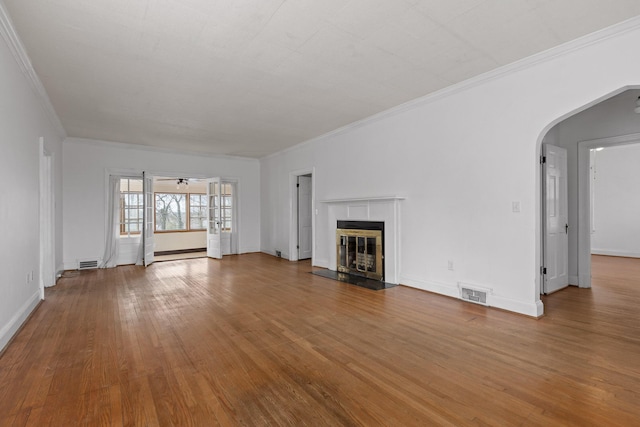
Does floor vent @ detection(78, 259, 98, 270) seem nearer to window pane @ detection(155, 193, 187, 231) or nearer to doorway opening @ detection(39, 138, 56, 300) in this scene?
doorway opening @ detection(39, 138, 56, 300)

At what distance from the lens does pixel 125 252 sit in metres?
7.18

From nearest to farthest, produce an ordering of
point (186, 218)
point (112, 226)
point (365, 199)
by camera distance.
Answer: point (365, 199), point (112, 226), point (186, 218)

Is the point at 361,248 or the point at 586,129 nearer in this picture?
the point at 586,129

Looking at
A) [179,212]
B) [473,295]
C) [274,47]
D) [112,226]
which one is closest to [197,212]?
[179,212]

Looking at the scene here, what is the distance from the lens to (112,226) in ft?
22.8

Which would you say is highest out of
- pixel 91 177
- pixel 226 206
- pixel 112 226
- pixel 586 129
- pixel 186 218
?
pixel 586 129

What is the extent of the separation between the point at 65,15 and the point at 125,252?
5.86 meters

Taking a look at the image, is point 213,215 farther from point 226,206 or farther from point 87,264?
point 87,264

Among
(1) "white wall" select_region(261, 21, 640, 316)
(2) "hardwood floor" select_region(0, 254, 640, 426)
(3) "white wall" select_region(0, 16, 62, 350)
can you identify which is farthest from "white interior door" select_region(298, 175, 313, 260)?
(3) "white wall" select_region(0, 16, 62, 350)

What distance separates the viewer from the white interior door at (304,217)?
7664 mm

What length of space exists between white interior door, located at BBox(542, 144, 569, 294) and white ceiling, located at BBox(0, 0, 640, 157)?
1.93 metres

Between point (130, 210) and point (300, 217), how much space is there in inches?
159

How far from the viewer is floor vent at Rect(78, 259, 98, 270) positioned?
21.6ft

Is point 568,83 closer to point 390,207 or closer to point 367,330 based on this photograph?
point 390,207
